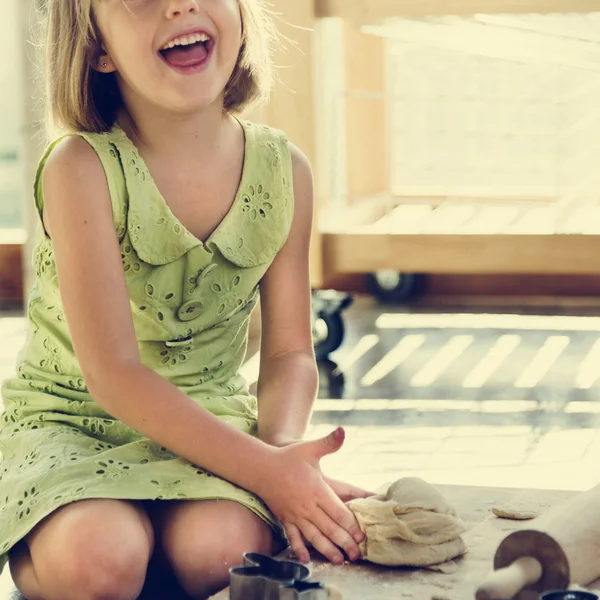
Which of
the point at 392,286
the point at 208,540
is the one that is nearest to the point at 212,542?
the point at 208,540

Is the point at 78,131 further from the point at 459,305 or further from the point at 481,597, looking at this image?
the point at 459,305

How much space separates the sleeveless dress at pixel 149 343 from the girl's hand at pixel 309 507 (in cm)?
4

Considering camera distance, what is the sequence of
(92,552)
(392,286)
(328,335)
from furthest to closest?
1. (392,286)
2. (328,335)
3. (92,552)

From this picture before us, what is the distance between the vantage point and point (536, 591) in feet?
A: 2.97

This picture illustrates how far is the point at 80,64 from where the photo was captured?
1.22m

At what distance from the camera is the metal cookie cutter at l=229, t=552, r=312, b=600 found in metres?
0.92

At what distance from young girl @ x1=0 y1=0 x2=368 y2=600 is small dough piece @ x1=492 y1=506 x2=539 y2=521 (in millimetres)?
152

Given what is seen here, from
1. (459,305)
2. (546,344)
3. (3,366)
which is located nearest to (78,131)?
(3,366)

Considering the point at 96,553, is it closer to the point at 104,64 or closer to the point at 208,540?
the point at 208,540

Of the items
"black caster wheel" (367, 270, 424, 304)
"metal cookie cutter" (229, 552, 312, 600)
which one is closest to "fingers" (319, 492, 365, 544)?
"metal cookie cutter" (229, 552, 312, 600)

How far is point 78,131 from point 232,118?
0.58ft

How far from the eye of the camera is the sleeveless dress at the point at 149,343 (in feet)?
3.67

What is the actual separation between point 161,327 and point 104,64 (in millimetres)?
261

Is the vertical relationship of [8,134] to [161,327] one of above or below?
below
